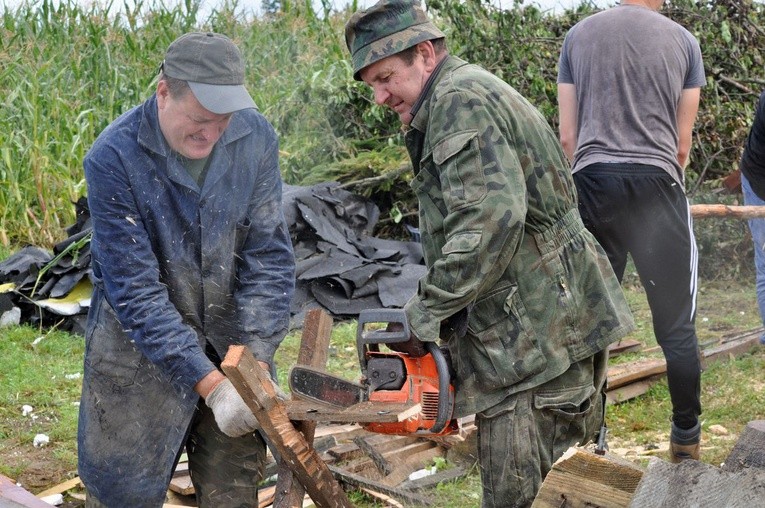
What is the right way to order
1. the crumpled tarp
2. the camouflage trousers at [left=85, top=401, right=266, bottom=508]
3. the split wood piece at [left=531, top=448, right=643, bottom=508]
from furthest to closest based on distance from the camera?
the crumpled tarp, the camouflage trousers at [left=85, top=401, right=266, bottom=508], the split wood piece at [left=531, top=448, right=643, bottom=508]

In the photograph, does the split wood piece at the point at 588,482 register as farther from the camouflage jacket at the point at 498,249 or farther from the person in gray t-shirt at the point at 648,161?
the person in gray t-shirt at the point at 648,161

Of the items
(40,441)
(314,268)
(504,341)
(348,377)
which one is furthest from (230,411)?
(314,268)

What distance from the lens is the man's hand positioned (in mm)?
2953

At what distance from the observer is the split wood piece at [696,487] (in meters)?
1.90

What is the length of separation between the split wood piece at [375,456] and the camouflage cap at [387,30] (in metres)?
2.49

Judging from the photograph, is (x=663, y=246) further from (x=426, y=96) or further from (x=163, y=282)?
(x=163, y=282)

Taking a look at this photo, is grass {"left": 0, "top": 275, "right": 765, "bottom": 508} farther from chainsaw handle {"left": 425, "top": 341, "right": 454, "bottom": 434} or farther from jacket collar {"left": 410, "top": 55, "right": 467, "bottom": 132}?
jacket collar {"left": 410, "top": 55, "right": 467, "bottom": 132}

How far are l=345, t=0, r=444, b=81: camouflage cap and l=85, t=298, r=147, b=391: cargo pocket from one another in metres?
1.28

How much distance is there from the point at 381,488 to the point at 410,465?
379 millimetres

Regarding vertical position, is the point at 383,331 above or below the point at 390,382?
above

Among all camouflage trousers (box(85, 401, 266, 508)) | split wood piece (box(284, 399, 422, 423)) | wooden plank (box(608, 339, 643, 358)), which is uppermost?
split wood piece (box(284, 399, 422, 423))

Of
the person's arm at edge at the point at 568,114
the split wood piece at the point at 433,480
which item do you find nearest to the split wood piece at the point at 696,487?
the split wood piece at the point at 433,480

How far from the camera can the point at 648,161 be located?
4301 mm

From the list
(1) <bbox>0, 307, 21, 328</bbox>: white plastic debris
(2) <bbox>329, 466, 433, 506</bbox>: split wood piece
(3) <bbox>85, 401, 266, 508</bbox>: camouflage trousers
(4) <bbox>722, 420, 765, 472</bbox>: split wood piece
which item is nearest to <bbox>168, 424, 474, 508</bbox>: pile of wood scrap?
(2) <bbox>329, 466, 433, 506</bbox>: split wood piece
